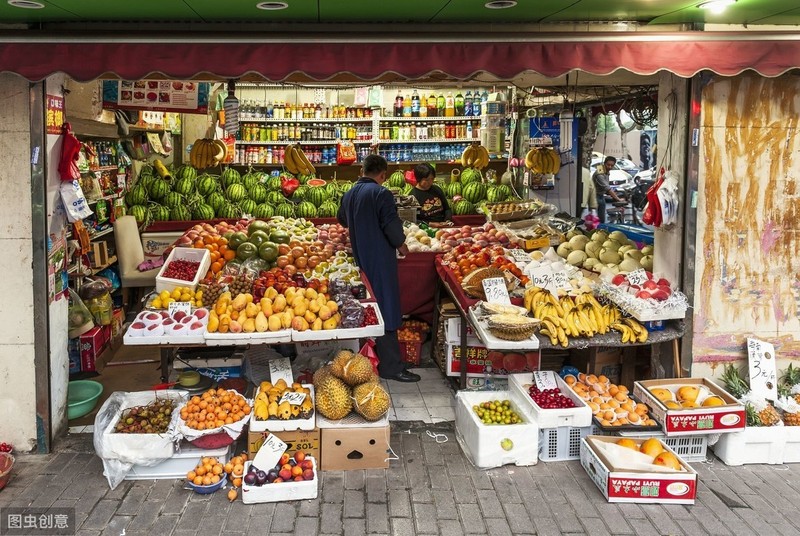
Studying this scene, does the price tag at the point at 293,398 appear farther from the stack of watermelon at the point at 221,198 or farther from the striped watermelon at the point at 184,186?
the striped watermelon at the point at 184,186

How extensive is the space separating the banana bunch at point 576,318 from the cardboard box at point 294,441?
1.86 metres

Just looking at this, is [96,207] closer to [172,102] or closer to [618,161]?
[172,102]

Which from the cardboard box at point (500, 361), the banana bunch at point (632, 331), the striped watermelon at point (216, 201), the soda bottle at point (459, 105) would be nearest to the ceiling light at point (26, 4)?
the cardboard box at point (500, 361)

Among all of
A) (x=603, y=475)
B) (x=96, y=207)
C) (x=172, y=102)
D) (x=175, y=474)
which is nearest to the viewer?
(x=603, y=475)

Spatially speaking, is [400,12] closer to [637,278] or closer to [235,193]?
[637,278]

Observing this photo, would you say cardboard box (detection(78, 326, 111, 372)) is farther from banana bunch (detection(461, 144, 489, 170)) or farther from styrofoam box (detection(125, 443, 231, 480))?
banana bunch (detection(461, 144, 489, 170))

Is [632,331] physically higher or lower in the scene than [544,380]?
higher

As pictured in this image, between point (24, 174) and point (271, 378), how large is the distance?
2.25m

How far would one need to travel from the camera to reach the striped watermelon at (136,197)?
9.22 metres

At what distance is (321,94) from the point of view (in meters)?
12.3

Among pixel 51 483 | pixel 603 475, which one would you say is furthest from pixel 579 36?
pixel 51 483

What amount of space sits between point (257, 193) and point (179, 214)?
121 centimetres

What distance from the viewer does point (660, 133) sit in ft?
18.4

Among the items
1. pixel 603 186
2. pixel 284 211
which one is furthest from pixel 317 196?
pixel 603 186
